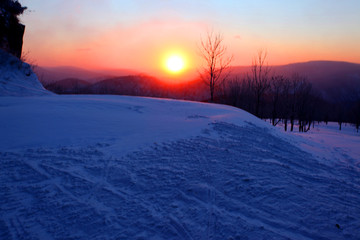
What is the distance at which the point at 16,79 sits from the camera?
41.9ft

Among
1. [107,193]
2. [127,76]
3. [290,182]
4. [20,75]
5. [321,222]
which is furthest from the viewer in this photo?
[127,76]

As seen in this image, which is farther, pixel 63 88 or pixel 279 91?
pixel 63 88

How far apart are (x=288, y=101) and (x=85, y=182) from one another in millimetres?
30002

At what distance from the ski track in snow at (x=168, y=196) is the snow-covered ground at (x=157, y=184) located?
1 centimetres

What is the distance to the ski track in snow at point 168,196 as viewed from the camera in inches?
84.7

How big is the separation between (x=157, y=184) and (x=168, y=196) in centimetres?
33

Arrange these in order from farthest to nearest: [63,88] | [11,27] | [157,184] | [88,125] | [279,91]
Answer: [63,88]
[279,91]
[11,27]
[88,125]
[157,184]

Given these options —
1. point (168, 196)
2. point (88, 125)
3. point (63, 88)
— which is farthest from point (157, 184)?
point (63, 88)

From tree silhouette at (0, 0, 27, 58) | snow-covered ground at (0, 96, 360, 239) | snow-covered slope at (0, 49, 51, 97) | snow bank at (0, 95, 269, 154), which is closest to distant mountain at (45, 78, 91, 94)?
tree silhouette at (0, 0, 27, 58)

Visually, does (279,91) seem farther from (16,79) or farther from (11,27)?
(11,27)

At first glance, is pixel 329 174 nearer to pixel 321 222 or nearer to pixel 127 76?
pixel 321 222

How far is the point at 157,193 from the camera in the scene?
2.80 metres

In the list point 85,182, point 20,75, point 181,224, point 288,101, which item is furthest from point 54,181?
point 288,101

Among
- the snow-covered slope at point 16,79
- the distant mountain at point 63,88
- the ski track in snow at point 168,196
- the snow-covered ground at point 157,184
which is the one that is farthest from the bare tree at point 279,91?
the distant mountain at point 63,88
